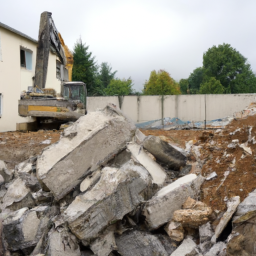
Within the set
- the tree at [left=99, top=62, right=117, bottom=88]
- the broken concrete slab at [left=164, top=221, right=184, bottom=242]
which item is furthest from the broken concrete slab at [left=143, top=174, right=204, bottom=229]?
the tree at [left=99, top=62, right=117, bottom=88]

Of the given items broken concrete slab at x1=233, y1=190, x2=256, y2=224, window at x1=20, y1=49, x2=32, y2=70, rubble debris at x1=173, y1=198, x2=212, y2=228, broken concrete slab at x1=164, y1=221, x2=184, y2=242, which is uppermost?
window at x1=20, y1=49, x2=32, y2=70

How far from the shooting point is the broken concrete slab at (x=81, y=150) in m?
3.79

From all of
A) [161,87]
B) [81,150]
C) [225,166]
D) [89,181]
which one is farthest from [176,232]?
[161,87]

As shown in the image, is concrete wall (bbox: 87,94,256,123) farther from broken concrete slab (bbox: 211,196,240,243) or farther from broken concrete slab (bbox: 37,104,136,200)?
broken concrete slab (bbox: 211,196,240,243)

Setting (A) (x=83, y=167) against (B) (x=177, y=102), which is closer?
(A) (x=83, y=167)

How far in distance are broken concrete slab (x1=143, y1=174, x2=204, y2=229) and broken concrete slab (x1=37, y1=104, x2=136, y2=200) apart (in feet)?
3.31

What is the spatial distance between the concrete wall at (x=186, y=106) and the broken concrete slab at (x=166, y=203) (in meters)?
12.0

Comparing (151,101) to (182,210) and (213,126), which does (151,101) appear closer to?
(213,126)

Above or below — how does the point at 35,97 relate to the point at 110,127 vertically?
above

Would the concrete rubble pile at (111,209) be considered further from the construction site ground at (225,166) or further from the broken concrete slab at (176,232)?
the construction site ground at (225,166)

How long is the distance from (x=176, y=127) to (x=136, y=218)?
34.9 feet

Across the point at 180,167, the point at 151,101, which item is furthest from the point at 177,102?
the point at 180,167

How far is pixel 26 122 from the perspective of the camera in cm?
1084

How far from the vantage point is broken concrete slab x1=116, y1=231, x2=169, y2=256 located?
329 centimetres
